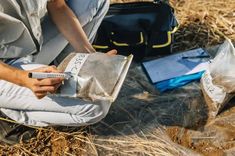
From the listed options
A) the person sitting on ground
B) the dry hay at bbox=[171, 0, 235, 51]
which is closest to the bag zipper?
the dry hay at bbox=[171, 0, 235, 51]

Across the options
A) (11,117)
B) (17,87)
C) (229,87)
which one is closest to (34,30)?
(17,87)

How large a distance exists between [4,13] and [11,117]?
54 cm

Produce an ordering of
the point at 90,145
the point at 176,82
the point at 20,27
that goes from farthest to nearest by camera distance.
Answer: the point at 176,82
the point at 90,145
the point at 20,27

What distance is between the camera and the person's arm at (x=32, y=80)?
190 cm

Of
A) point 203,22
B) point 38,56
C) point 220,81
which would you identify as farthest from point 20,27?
point 203,22

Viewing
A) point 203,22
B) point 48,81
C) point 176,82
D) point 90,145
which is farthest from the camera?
point 203,22

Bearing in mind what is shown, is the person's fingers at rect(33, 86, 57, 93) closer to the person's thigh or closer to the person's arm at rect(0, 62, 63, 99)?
the person's arm at rect(0, 62, 63, 99)

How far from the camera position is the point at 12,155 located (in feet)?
7.75

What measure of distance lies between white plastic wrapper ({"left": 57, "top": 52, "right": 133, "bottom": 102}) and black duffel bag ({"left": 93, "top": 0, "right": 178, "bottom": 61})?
0.82 meters

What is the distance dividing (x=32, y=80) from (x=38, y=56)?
483 millimetres

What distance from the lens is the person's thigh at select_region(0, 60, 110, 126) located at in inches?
84.1

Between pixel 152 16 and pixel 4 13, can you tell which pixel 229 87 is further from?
pixel 4 13

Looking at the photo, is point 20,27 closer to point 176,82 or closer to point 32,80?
point 32,80

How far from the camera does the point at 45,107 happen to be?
86.0 inches
